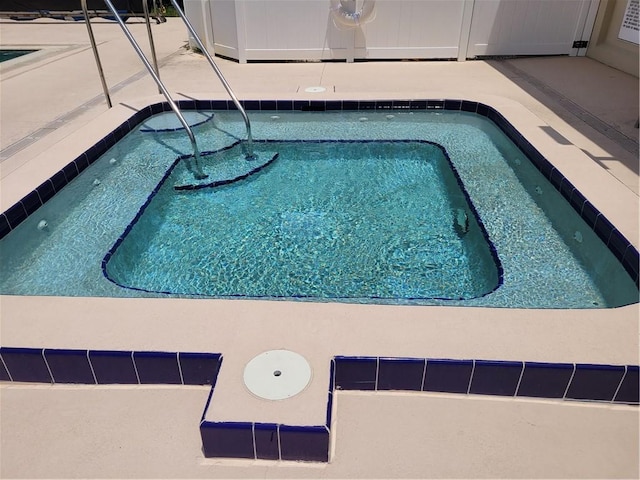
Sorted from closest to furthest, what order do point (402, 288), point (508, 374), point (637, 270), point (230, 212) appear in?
point (508, 374)
point (637, 270)
point (402, 288)
point (230, 212)

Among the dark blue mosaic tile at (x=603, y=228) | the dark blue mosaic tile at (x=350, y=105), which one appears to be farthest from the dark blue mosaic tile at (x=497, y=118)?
the dark blue mosaic tile at (x=603, y=228)

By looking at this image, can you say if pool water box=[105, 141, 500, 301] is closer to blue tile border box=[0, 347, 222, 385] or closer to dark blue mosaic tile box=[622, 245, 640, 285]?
dark blue mosaic tile box=[622, 245, 640, 285]

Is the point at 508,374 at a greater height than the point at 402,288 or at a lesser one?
greater

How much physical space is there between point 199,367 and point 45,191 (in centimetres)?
213

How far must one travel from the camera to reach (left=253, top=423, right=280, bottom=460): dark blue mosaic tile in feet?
4.96

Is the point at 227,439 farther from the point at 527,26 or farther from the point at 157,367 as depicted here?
the point at 527,26

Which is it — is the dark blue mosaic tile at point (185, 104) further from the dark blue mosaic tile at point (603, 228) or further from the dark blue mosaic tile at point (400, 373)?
the dark blue mosaic tile at point (400, 373)

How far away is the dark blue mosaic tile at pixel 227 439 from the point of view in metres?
1.51

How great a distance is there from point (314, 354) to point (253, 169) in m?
2.47

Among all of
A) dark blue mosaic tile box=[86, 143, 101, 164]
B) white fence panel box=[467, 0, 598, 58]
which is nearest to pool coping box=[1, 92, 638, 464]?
dark blue mosaic tile box=[86, 143, 101, 164]

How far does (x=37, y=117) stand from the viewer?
15.4ft

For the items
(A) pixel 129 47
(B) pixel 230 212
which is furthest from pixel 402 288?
(A) pixel 129 47

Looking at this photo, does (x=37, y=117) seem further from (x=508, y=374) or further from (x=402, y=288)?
(x=508, y=374)

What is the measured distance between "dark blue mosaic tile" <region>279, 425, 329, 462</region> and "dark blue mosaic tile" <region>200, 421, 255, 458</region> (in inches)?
4.4
